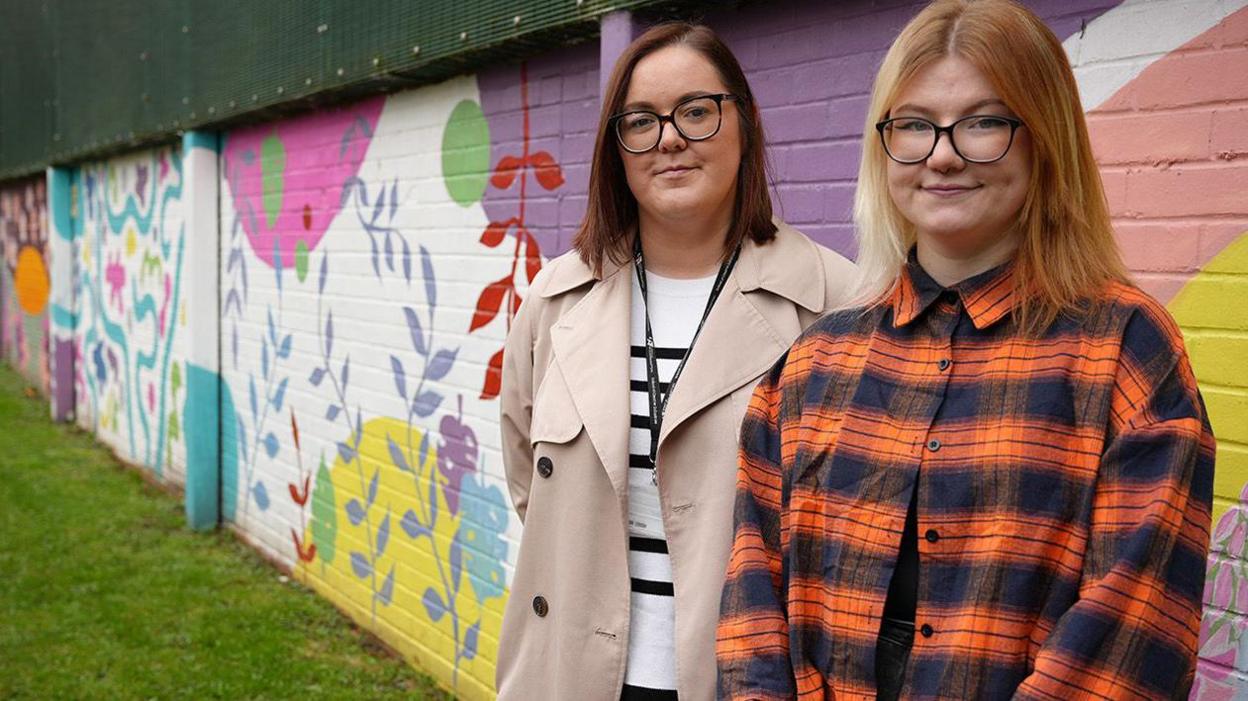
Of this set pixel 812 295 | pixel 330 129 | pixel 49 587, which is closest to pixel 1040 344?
pixel 812 295

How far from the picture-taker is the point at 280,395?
6785 mm

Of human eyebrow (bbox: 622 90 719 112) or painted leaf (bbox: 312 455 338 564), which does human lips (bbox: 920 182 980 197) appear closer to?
human eyebrow (bbox: 622 90 719 112)

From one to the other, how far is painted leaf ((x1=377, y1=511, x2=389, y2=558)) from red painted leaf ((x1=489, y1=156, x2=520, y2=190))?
1808 mm

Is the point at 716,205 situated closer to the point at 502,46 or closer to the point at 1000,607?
the point at 1000,607

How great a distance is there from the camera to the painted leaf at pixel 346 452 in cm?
584

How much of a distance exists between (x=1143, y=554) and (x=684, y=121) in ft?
4.12

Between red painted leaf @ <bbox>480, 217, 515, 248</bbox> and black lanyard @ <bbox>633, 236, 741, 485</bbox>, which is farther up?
red painted leaf @ <bbox>480, 217, 515, 248</bbox>

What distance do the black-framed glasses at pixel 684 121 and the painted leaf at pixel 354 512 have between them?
12.6 ft

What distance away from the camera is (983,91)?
1.65 metres

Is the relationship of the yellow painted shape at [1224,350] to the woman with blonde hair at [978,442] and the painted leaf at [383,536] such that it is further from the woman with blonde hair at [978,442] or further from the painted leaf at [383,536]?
the painted leaf at [383,536]

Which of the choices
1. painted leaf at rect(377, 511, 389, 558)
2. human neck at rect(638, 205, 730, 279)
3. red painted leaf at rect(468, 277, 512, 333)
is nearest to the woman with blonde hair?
human neck at rect(638, 205, 730, 279)

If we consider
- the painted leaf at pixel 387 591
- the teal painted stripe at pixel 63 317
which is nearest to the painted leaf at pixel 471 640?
the painted leaf at pixel 387 591

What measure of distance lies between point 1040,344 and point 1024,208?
208 millimetres

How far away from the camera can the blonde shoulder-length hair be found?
1632 mm
